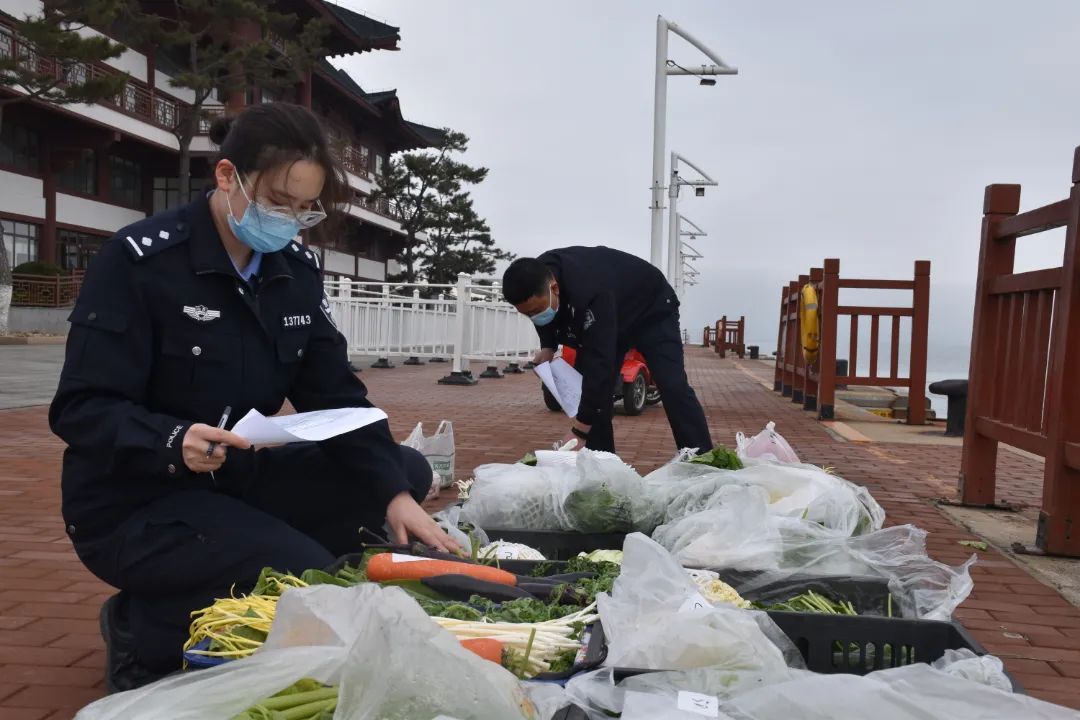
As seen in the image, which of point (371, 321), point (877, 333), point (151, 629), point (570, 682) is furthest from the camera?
point (371, 321)

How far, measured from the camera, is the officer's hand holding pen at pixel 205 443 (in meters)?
2.44

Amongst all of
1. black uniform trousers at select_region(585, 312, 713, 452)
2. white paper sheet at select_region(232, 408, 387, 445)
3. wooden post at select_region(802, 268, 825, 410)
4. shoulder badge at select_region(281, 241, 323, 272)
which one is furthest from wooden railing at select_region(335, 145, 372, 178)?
white paper sheet at select_region(232, 408, 387, 445)

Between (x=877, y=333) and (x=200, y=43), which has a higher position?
(x=200, y=43)

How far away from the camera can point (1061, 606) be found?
3.81 meters

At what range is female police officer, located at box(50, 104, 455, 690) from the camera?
2.56 m

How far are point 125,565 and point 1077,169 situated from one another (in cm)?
445

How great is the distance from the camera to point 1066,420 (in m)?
4.55

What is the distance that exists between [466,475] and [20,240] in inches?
974

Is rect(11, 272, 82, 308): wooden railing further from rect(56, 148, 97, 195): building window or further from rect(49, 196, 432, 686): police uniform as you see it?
rect(49, 196, 432, 686): police uniform

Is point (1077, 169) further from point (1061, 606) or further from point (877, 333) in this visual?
point (877, 333)

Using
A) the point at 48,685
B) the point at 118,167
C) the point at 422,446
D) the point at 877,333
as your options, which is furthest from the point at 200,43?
the point at 48,685

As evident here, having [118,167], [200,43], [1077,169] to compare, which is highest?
[200,43]

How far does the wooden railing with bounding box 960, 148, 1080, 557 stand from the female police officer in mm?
Result: 3201

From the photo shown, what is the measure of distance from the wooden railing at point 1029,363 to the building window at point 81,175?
27.0 m
